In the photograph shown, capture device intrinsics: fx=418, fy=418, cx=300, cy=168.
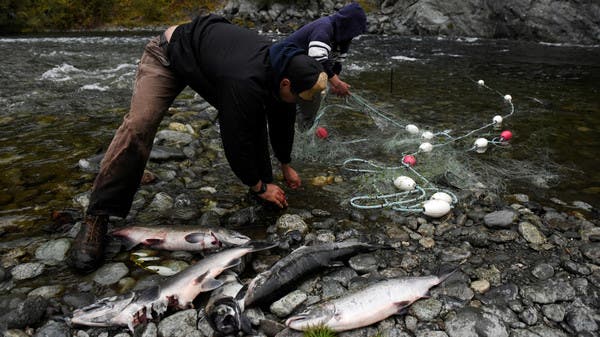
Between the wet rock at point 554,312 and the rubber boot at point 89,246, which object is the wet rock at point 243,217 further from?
the wet rock at point 554,312

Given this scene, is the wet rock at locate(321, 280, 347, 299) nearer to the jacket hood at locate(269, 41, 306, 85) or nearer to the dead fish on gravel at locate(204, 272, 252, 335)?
the dead fish on gravel at locate(204, 272, 252, 335)

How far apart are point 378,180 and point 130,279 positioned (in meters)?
3.27

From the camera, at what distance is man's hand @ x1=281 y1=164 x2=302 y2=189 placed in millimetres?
5129

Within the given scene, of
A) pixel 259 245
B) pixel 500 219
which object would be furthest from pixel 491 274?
pixel 259 245

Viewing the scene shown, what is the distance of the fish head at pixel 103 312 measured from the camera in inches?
123

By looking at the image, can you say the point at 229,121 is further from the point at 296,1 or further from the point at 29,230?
the point at 296,1

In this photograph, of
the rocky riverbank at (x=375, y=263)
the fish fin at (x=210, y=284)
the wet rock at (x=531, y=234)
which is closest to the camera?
the rocky riverbank at (x=375, y=263)

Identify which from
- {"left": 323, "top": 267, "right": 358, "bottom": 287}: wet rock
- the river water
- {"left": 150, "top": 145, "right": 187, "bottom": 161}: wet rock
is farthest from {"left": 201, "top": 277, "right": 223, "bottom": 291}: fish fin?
{"left": 150, "top": 145, "right": 187, "bottom": 161}: wet rock

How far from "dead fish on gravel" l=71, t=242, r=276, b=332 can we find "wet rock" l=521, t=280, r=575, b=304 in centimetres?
251

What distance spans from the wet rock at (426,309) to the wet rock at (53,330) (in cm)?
265

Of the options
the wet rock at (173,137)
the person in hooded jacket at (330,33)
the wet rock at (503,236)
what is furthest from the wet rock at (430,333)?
the wet rock at (173,137)

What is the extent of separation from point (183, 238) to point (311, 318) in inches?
62.4

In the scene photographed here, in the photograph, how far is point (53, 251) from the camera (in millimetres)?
4008

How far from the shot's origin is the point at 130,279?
12.1 feet
